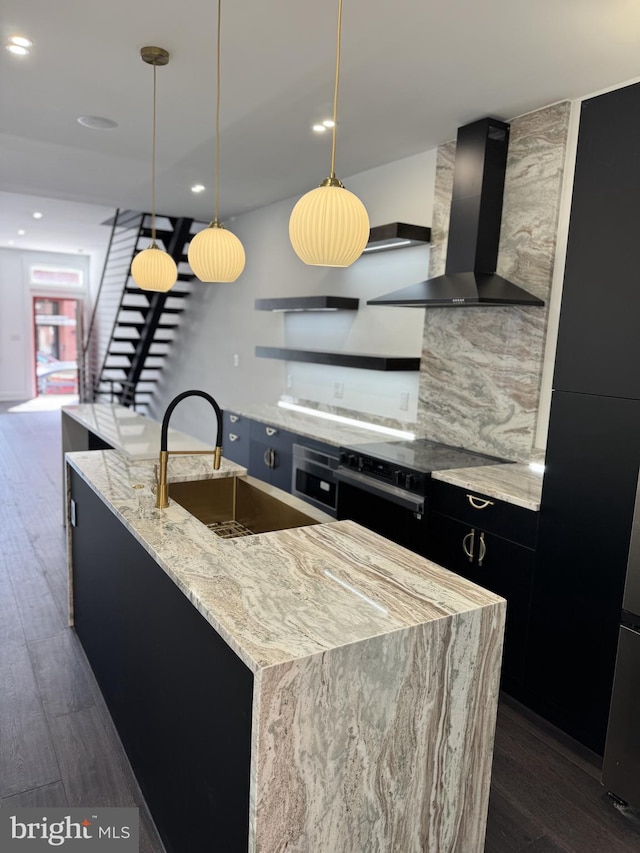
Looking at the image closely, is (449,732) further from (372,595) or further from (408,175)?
(408,175)

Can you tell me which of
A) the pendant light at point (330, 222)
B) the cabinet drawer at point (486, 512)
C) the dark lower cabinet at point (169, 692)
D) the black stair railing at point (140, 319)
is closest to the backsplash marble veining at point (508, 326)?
the cabinet drawer at point (486, 512)

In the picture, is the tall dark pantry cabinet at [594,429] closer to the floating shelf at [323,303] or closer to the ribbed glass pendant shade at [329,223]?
the ribbed glass pendant shade at [329,223]

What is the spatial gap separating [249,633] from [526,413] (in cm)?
238

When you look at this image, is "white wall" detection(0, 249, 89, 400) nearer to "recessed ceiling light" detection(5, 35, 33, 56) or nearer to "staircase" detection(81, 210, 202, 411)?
"staircase" detection(81, 210, 202, 411)

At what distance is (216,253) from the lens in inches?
104

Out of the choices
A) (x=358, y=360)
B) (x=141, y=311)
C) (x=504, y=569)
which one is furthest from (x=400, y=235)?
(x=141, y=311)

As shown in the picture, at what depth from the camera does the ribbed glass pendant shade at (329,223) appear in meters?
1.79

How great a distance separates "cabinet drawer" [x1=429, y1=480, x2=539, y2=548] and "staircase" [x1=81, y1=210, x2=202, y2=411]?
4.82 m

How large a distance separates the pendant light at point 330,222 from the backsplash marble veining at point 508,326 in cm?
163

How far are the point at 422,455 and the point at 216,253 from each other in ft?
5.17

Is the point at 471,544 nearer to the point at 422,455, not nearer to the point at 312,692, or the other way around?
the point at 422,455

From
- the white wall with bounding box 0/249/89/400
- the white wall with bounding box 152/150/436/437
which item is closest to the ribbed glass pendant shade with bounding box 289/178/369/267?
the white wall with bounding box 152/150/436/437

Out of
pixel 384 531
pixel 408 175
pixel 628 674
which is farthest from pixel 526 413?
pixel 408 175

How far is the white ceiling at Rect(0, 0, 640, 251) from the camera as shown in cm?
225
